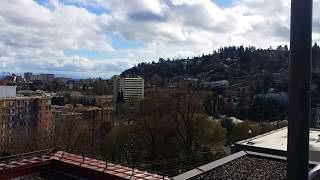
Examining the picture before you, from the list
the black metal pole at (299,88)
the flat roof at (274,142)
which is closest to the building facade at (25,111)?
the flat roof at (274,142)

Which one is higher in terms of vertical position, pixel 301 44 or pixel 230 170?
pixel 301 44

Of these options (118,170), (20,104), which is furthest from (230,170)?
(20,104)

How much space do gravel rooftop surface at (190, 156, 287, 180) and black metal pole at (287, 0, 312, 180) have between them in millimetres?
10512

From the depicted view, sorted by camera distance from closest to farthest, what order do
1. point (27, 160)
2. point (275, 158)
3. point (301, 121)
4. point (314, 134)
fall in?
point (301, 121) → point (27, 160) → point (275, 158) → point (314, 134)

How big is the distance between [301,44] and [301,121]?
0.28 m

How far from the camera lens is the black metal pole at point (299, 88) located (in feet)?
4.97

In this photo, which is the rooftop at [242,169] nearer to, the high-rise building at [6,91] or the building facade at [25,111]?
the building facade at [25,111]

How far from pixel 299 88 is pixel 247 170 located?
39.7 feet

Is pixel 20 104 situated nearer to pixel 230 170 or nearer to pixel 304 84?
pixel 230 170

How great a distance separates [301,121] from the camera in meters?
1.52

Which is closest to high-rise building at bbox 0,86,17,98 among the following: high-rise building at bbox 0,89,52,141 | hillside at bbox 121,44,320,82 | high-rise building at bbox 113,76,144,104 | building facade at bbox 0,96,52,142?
high-rise building at bbox 0,89,52,141

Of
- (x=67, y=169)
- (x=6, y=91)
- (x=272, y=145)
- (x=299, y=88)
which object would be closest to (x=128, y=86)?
(x=6, y=91)

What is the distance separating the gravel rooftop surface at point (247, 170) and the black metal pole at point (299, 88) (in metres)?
10.5

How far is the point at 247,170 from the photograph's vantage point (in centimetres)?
1316
